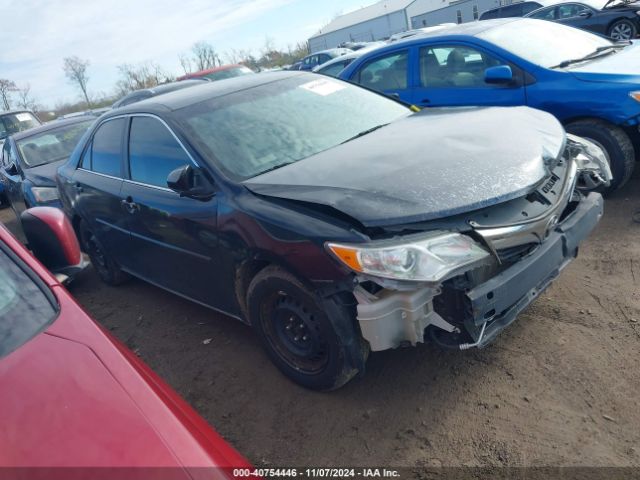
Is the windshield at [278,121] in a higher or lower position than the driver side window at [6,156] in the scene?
higher

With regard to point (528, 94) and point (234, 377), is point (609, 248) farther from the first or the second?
point (234, 377)

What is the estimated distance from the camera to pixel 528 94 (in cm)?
474

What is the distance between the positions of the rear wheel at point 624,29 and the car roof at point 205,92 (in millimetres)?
10701

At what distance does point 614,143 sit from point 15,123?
14.0m

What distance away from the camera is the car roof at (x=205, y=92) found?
3.53 meters

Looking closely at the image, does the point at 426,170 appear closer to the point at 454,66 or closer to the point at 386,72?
the point at 454,66

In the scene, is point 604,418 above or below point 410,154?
below

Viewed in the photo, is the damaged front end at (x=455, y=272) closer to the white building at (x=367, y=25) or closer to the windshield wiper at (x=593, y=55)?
the windshield wiper at (x=593, y=55)

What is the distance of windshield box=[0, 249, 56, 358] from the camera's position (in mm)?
1746

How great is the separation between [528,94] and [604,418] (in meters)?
3.36

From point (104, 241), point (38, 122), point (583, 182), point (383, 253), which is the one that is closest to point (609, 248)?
point (583, 182)

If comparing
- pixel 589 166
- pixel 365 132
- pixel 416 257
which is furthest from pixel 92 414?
pixel 589 166

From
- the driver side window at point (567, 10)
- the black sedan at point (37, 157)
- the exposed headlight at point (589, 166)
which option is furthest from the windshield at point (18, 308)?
the driver side window at point (567, 10)

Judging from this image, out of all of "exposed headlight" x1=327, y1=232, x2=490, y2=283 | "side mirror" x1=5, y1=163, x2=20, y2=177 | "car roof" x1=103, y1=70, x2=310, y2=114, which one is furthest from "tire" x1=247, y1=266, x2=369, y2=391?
"side mirror" x1=5, y1=163, x2=20, y2=177
